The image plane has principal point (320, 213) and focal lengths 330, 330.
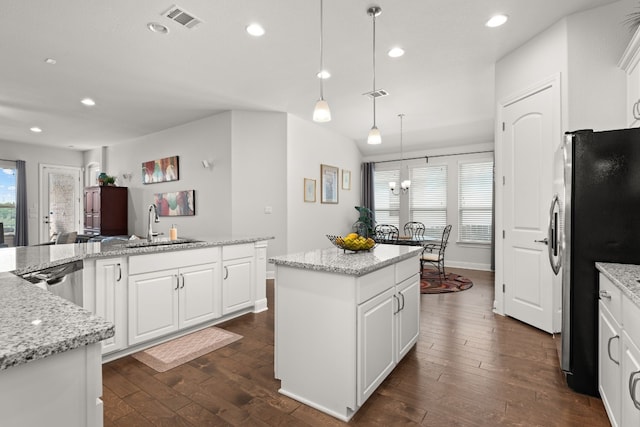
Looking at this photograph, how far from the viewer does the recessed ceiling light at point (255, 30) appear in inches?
120

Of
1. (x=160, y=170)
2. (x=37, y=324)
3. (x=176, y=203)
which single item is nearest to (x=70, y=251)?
(x=37, y=324)

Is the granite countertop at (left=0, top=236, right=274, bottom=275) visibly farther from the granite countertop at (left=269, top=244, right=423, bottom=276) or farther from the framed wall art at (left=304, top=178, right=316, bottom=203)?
the framed wall art at (left=304, top=178, right=316, bottom=203)

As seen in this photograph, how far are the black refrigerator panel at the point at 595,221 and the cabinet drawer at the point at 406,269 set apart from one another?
1.02m

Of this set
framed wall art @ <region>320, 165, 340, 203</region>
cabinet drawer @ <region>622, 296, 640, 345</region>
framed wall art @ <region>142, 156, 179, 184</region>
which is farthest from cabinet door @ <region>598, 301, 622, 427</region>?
framed wall art @ <region>142, 156, 179, 184</region>

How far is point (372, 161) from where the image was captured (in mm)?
7977

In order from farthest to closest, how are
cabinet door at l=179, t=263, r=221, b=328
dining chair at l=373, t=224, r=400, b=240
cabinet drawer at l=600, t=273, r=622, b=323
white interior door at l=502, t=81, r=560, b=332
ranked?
dining chair at l=373, t=224, r=400, b=240 → white interior door at l=502, t=81, r=560, b=332 → cabinet door at l=179, t=263, r=221, b=328 → cabinet drawer at l=600, t=273, r=622, b=323

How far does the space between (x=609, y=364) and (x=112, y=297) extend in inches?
128

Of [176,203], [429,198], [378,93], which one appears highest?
[378,93]

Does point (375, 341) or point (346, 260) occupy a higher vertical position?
point (346, 260)

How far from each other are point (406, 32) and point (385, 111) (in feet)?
8.11

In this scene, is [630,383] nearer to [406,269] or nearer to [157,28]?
[406,269]

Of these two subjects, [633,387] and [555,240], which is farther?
[555,240]

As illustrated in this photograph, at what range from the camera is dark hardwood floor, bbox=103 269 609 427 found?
1.87m

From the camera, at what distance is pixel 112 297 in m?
2.57
